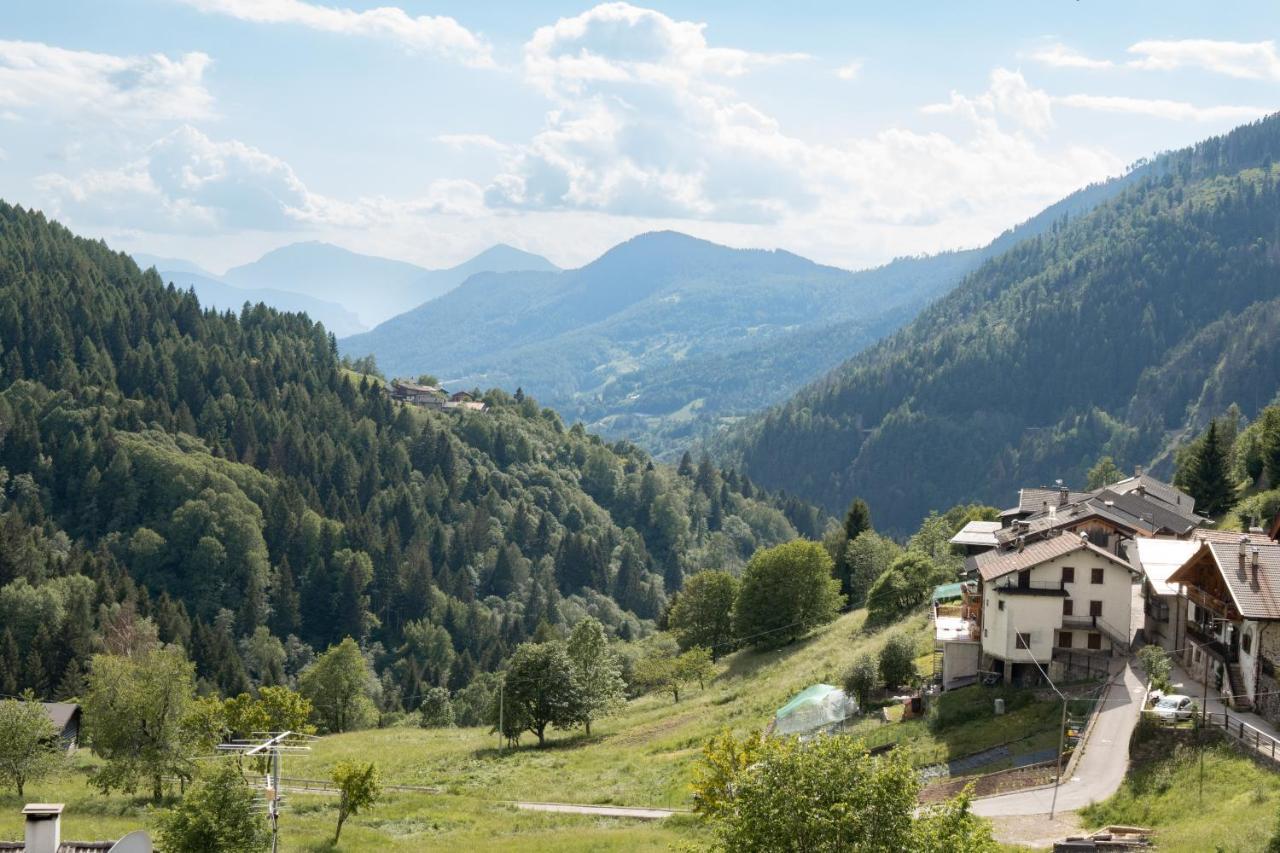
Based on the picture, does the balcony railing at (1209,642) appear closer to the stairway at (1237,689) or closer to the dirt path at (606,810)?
the stairway at (1237,689)

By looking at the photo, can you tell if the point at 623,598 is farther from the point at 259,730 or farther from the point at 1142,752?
the point at 1142,752

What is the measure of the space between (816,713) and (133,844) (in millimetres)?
38693

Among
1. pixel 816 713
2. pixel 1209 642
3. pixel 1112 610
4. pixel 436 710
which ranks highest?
pixel 1112 610

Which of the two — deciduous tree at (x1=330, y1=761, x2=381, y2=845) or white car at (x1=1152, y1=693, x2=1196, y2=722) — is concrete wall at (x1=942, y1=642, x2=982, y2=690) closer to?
white car at (x1=1152, y1=693, x2=1196, y2=722)

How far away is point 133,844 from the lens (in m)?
26.7

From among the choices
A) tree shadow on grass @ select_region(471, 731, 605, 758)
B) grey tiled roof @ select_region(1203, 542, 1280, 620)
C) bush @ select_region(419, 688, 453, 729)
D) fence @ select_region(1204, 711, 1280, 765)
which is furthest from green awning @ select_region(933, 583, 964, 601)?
bush @ select_region(419, 688, 453, 729)

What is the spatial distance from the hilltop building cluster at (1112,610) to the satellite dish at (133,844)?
124 ft

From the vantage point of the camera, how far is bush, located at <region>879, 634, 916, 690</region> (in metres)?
61.1

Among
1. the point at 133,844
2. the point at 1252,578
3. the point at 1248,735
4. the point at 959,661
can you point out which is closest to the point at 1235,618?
the point at 1252,578

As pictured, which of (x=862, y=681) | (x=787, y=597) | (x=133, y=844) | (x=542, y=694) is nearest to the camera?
(x=133, y=844)

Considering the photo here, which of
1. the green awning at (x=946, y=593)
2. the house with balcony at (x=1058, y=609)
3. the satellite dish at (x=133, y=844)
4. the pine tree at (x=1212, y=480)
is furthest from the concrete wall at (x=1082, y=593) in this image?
the pine tree at (x=1212, y=480)

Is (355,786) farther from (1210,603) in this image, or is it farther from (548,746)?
(1210,603)

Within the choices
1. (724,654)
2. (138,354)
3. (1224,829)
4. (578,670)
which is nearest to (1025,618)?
(1224,829)

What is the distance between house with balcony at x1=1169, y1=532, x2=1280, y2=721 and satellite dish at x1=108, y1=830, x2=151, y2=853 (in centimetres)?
3728
